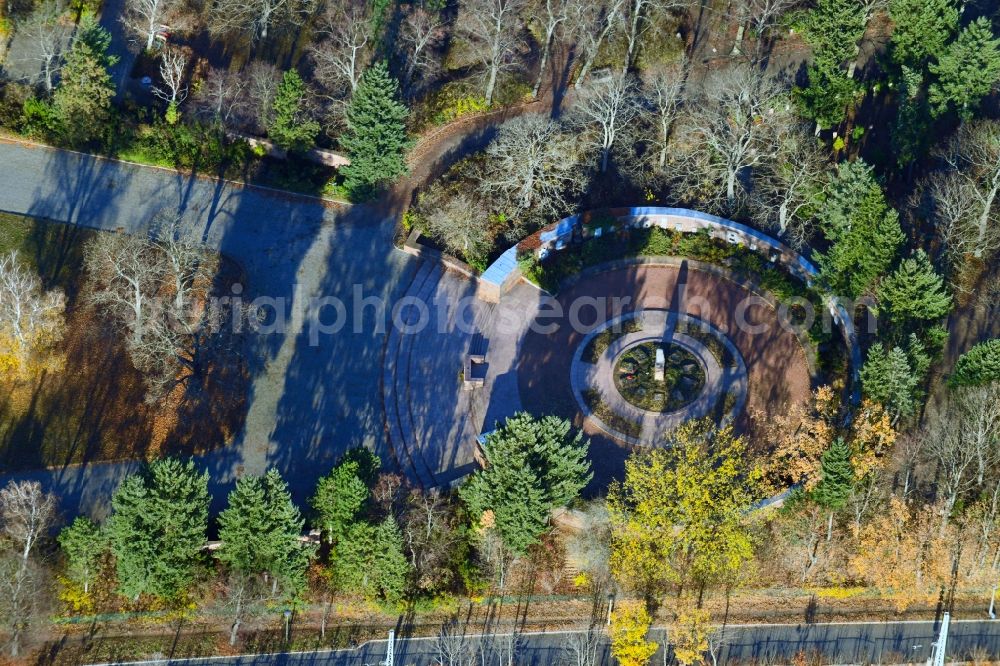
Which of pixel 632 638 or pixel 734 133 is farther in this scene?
pixel 734 133

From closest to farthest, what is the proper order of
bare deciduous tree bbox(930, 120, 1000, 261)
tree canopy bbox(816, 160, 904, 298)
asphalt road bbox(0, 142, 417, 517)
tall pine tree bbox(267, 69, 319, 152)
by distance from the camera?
asphalt road bbox(0, 142, 417, 517) → tree canopy bbox(816, 160, 904, 298) → bare deciduous tree bbox(930, 120, 1000, 261) → tall pine tree bbox(267, 69, 319, 152)

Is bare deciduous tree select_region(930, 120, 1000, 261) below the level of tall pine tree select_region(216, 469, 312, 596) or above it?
above

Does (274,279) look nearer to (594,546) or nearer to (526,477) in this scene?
(526,477)

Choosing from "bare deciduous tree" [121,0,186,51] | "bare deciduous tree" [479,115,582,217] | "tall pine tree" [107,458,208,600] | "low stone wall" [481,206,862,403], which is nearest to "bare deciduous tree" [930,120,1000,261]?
"low stone wall" [481,206,862,403]

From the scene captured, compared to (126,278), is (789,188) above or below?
above

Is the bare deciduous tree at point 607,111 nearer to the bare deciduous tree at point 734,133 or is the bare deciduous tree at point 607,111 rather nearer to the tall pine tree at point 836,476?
the bare deciduous tree at point 734,133

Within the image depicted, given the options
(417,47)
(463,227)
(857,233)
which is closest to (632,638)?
(463,227)

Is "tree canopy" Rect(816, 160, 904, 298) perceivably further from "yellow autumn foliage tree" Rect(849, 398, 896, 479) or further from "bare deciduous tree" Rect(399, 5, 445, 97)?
"bare deciduous tree" Rect(399, 5, 445, 97)
